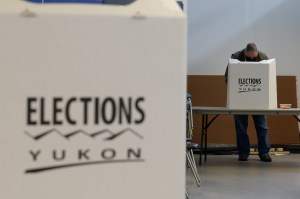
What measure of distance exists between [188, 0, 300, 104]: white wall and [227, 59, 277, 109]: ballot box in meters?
2.14

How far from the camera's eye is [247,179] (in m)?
3.74

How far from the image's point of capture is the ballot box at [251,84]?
150 inches

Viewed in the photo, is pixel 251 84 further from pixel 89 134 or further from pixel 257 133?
pixel 89 134

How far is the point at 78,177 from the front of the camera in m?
0.64

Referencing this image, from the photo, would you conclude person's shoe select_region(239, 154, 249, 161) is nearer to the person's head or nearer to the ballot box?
the person's head

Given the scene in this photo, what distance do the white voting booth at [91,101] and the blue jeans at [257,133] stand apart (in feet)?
14.4

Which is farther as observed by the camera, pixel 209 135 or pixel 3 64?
pixel 209 135

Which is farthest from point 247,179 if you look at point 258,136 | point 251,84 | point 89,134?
point 89,134

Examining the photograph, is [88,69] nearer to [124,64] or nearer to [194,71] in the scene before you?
[124,64]

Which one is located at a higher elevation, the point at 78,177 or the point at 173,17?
the point at 173,17

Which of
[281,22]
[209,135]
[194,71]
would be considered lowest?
[209,135]

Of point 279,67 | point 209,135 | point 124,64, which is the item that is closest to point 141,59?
point 124,64

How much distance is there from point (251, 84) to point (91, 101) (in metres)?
3.30

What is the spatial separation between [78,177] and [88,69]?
0.14m
